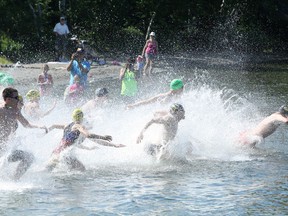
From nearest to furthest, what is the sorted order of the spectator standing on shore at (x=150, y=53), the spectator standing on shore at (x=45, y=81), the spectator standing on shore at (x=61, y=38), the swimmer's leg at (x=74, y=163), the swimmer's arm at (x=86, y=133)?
the swimmer's arm at (x=86, y=133), the swimmer's leg at (x=74, y=163), the spectator standing on shore at (x=45, y=81), the spectator standing on shore at (x=150, y=53), the spectator standing on shore at (x=61, y=38)

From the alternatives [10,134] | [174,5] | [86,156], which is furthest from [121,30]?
[10,134]

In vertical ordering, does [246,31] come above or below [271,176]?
above

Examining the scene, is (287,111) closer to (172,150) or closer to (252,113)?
(172,150)

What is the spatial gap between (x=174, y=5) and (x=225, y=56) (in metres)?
3.25

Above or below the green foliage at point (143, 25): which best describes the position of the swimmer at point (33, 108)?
below

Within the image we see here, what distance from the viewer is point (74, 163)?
1253 centimetres

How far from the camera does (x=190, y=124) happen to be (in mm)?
16156

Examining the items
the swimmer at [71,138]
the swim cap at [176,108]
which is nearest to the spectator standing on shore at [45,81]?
the swim cap at [176,108]

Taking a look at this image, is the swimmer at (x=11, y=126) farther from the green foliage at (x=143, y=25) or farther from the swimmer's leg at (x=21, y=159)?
the green foliage at (x=143, y=25)

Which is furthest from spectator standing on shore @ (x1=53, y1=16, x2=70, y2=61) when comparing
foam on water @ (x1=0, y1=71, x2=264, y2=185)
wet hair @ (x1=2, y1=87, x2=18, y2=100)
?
wet hair @ (x1=2, y1=87, x2=18, y2=100)

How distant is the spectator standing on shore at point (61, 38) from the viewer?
27.6m

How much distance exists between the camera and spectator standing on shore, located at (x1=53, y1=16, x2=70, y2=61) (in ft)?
90.7

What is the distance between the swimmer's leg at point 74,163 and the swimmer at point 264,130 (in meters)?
3.77

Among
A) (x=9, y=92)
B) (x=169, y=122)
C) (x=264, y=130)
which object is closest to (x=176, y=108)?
(x=169, y=122)
